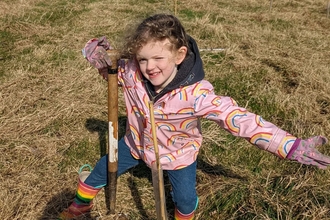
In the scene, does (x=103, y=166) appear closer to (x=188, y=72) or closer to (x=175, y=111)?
(x=175, y=111)

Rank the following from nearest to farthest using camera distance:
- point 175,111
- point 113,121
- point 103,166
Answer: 1. point 175,111
2. point 113,121
3. point 103,166

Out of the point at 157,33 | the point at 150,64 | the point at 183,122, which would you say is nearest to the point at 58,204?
the point at 183,122

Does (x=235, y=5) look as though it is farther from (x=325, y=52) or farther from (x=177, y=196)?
(x=177, y=196)

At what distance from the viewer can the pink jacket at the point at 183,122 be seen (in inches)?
74.0

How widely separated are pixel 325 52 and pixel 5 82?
434cm

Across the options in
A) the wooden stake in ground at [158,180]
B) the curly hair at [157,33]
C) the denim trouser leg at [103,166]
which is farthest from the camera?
the denim trouser leg at [103,166]

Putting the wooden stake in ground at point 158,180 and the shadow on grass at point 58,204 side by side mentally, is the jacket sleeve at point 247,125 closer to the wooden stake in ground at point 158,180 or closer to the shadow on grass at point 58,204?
the wooden stake in ground at point 158,180

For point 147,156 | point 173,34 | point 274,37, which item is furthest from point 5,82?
point 274,37

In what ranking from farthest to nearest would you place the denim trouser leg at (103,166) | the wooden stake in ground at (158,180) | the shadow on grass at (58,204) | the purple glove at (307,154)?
the shadow on grass at (58,204), the denim trouser leg at (103,166), the purple glove at (307,154), the wooden stake in ground at (158,180)

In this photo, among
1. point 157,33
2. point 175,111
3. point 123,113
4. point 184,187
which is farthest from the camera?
point 123,113

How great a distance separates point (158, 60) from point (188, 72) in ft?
0.57

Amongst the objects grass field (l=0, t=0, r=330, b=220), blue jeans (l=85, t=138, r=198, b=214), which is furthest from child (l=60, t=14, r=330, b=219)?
grass field (l=0, t=0, r=330, b=220)

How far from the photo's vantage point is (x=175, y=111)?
6.87 feet

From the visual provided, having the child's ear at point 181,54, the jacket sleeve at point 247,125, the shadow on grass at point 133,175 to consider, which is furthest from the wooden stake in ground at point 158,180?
the shadow on grass at point 133,175
